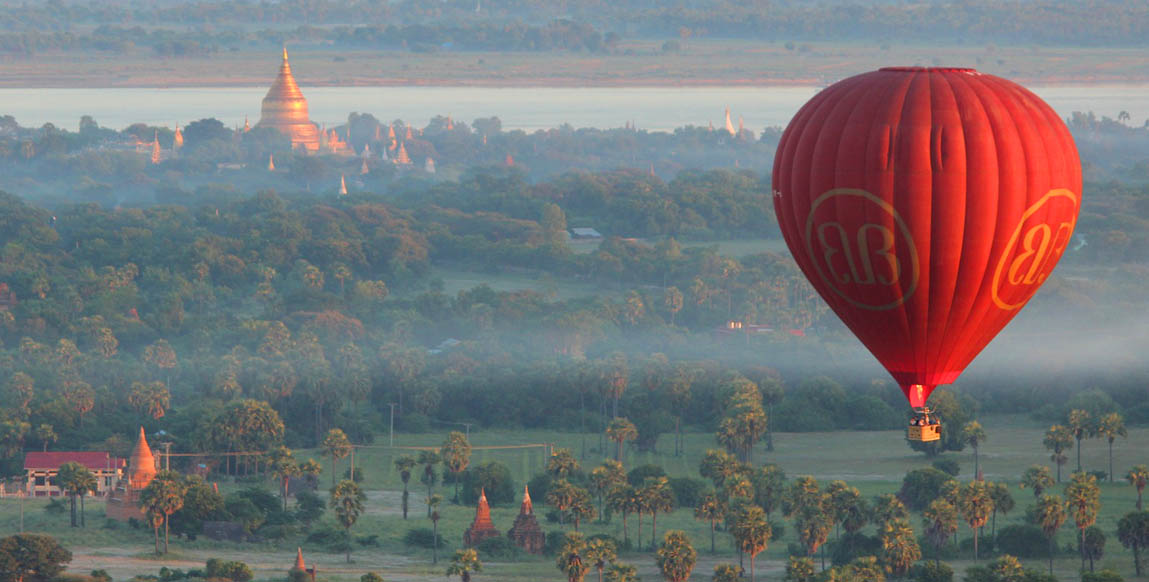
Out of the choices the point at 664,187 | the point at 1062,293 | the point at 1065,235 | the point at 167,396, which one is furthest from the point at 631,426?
the point at 664,187

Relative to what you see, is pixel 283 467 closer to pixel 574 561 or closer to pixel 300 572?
pixel 300 572

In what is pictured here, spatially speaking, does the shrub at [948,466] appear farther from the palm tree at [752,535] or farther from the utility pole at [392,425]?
the utility pole at [392,425]

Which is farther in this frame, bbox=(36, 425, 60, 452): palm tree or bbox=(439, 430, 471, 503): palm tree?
bbox=(36, 425, 60, 452): palm tree

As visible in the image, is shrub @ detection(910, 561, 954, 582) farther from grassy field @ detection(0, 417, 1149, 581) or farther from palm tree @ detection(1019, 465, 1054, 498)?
palm tree @ detection(1019, 465, 1054, 498)

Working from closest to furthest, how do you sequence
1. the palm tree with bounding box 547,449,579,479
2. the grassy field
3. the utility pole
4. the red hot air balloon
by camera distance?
the red hot air balloon, the grassy field, the palm tree with bounding box 547,449,579,479, the utility pole

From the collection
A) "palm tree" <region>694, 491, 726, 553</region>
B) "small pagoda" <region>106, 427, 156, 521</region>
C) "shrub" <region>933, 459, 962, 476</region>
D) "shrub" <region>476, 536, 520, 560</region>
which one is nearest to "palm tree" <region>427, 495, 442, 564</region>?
"shrub" <region>476, 536, 520, 560</region>

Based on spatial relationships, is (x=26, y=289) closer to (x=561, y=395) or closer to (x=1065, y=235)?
(x=561, y=395)

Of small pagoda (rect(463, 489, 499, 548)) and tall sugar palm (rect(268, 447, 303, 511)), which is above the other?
tall sugar palm (rect(268, 447, 303, 511))

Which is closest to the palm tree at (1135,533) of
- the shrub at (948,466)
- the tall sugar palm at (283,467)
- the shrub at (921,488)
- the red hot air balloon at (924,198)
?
the shrub at (921,488)
